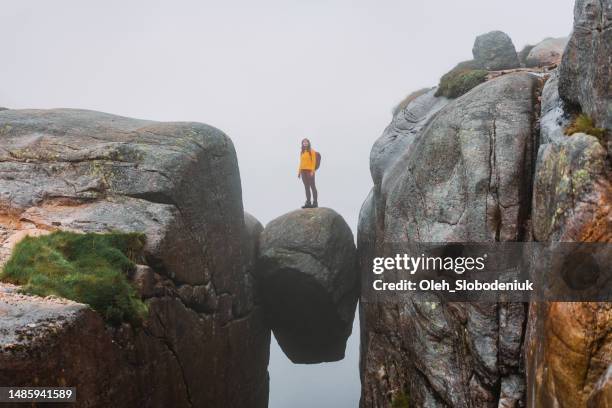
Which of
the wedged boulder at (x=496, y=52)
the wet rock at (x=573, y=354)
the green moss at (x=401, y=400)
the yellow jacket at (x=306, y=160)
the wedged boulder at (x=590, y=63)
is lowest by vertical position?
the green moss at (x=401, y=400)

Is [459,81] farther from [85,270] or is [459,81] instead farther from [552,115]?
[85,270]

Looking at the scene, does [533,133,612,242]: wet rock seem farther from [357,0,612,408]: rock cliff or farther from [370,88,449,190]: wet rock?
[370,88,449,190]: wet rock

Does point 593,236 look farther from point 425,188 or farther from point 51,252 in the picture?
point 51,252

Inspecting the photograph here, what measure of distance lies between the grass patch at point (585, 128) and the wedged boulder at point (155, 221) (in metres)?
12.0

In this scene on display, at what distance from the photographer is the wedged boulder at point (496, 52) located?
27.8m

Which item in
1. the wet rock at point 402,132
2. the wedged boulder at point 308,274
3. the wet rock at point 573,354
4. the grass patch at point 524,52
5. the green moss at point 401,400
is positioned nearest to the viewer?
the wet rock at point 573,354

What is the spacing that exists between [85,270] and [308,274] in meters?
13.1

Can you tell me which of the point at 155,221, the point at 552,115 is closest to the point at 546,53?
the point at 552,115

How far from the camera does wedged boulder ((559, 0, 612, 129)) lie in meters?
12.5

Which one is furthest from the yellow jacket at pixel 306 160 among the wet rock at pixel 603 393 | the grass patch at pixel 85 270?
the wet rock at pixel 603 393

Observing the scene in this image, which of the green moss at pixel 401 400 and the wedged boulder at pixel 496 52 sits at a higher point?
the wedged boulder at pixel 496 52

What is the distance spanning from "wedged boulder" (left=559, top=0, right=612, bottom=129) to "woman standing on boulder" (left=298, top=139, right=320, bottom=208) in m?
15.0

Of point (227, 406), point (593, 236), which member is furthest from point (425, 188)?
point (227, 406)

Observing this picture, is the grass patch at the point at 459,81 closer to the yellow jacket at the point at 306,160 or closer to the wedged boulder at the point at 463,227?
the wedged boulder at the point at 463,227
